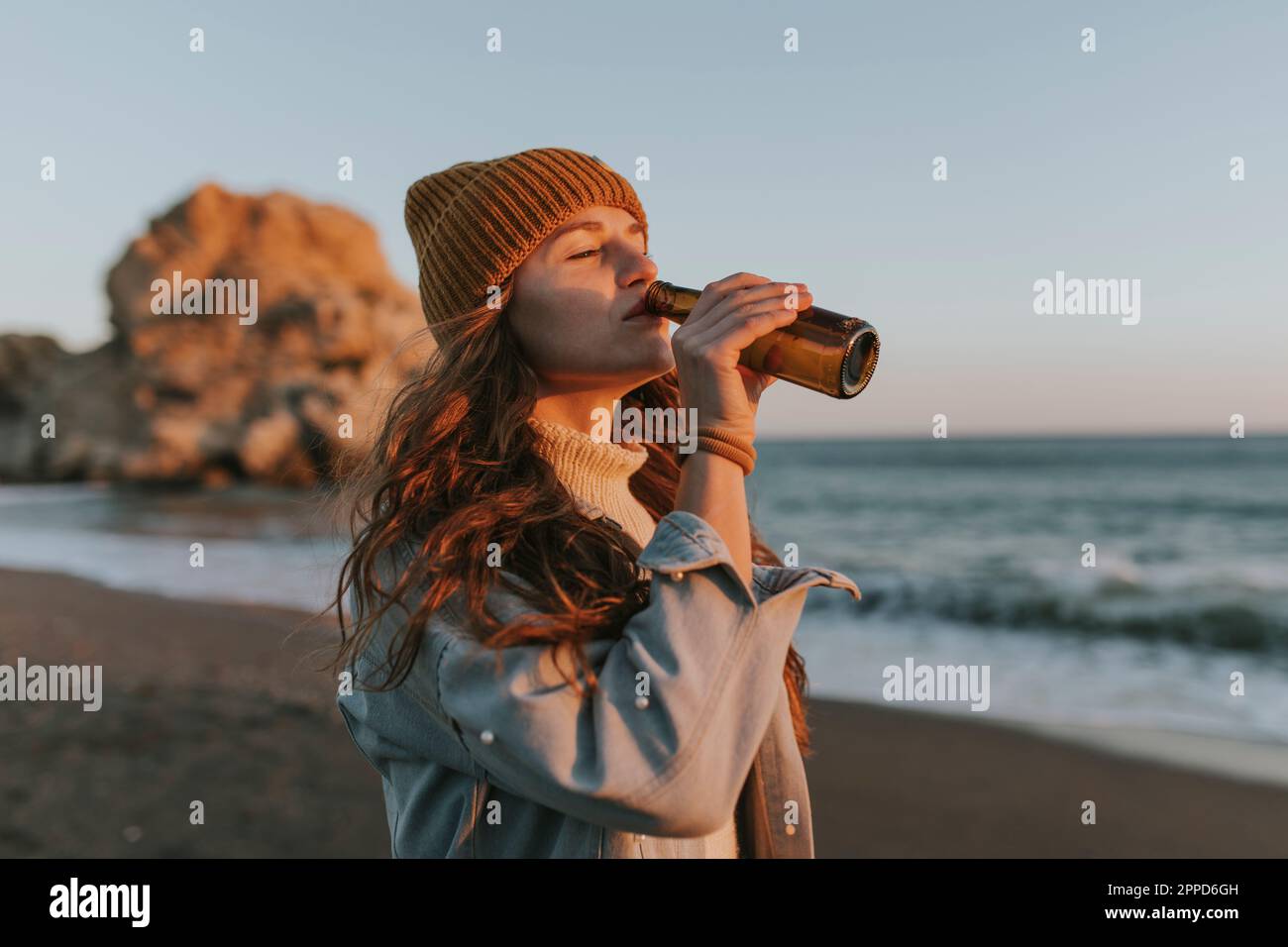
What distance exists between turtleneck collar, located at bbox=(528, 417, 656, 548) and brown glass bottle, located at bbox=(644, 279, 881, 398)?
401 millimetres

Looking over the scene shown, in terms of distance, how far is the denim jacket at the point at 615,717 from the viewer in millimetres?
1293

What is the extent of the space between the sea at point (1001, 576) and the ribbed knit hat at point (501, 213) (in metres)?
0.57

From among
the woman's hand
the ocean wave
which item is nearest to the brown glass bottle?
the woman's hand

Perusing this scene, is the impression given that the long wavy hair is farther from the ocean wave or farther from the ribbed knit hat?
the ocean wave

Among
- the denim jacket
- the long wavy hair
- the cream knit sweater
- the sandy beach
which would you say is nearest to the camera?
the denim jacket

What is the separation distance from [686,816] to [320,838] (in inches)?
163

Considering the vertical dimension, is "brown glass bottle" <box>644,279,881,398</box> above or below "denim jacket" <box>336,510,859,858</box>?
above

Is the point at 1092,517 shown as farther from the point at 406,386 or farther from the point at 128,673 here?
the point at 406,386

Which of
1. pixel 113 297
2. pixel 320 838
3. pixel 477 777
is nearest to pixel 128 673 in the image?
pixel 320 838

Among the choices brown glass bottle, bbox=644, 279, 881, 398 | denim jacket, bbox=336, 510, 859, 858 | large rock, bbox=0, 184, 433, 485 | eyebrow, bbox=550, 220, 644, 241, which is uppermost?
large rock, bbox=0, 184, 433, 485

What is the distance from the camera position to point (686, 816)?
1302 millimetres

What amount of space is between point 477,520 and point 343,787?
4513 millimetres

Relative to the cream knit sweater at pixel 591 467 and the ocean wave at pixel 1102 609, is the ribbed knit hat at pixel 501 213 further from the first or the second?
the ocean wave at pixel 1102 609

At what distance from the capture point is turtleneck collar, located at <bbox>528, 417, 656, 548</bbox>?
1.89 metres
